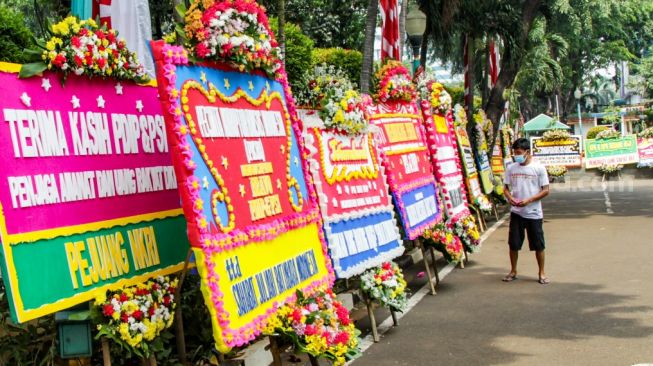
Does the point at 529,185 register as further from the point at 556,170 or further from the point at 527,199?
the point at 556,170

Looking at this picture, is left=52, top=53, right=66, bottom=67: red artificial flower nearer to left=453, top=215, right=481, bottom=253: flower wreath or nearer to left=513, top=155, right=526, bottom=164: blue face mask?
left=513, top=155, right=526, bottom=164: blue face mask

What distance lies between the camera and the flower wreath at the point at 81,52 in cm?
409

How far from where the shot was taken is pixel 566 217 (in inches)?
690

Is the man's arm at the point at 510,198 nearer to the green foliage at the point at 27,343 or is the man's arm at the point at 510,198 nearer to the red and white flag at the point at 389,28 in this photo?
the red and white flag at the point at 389,28

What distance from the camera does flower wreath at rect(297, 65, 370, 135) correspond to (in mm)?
7047

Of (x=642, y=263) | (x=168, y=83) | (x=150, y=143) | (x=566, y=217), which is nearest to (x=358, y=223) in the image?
(x=150, y=143)

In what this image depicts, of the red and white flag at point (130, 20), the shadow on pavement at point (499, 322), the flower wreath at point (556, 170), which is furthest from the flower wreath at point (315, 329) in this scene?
the flower wreath at point (556, 170)

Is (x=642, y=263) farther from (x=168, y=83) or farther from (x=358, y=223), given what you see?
(x=168, y=83)

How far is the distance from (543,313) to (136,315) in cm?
498

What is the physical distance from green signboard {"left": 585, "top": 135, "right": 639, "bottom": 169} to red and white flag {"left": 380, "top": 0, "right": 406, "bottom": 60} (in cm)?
2004

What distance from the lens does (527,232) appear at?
32.4 ft

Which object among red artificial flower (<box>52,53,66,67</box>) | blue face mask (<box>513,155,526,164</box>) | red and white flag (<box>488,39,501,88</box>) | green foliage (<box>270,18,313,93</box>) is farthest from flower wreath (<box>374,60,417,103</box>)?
red and white flag (<box>488,39,501,88</box>)

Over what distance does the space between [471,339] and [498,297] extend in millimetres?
2066

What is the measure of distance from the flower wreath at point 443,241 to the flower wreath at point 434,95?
81.3 inches
